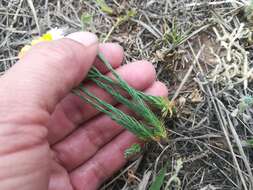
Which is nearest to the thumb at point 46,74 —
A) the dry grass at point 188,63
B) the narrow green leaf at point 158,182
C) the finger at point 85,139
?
the finger at point 85,139

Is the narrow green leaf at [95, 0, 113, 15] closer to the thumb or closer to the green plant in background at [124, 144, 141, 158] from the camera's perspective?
the thumb

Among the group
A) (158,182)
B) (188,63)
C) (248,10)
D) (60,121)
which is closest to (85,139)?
(60,121)

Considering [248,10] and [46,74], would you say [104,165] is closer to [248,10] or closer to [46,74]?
[46,74]

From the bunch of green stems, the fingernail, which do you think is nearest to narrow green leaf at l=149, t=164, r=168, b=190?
the bunch of green stems

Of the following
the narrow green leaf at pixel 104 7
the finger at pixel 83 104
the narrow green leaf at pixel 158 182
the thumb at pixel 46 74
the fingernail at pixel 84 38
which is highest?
the narrow green leaf at pixel 104 7

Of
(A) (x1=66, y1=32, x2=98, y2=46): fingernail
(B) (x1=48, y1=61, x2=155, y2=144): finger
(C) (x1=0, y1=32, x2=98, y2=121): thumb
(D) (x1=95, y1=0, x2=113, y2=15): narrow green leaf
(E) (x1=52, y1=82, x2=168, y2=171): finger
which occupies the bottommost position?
(E) (x1=52, y1=82, x2=168, y2=171): finger

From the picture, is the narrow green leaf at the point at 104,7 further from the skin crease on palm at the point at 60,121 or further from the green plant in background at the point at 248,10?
the green plant in background at the point at 248,10

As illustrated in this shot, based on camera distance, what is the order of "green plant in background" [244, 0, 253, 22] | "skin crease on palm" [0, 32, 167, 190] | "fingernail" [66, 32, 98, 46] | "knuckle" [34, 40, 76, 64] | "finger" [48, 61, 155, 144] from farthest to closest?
"green plant in background" [244, 0, 253, 22] < "finger" [48, 61, 155, 144] < "fingernail" [66, 32, 98, 46] < "knuckle" [34, 40, 76, 64] < "skin crease on palm" [0, 32, 167, 190]
